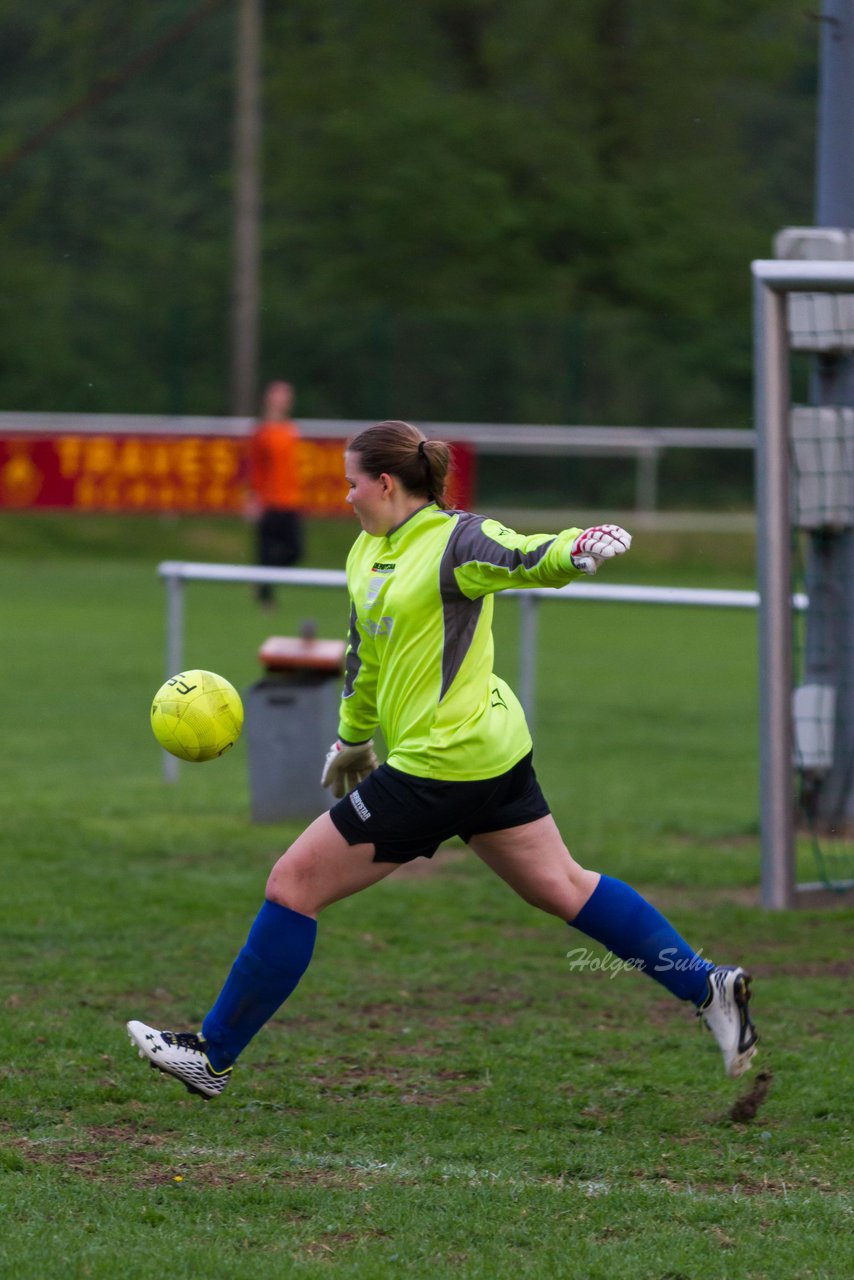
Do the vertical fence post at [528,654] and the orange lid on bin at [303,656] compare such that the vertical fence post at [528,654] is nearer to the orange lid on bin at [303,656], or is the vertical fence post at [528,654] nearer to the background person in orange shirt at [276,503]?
the orange lid on bin at [303,656]

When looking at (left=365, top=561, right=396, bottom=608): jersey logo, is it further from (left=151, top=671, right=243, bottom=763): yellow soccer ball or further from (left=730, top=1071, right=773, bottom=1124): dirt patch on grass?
(left=730, top=1071, right=773, bottom=1124): dirt patch on grass

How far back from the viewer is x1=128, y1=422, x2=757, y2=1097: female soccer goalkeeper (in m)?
4.65

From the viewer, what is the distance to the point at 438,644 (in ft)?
15.4

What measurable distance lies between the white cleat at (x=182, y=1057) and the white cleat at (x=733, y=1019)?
130cm

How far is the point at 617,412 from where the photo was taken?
95.9 ft

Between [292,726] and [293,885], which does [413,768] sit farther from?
[292,726]

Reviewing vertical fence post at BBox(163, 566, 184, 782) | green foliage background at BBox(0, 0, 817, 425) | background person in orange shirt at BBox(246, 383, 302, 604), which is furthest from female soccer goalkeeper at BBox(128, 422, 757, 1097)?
green foliage background at BBox(0, 0, 817, 425)

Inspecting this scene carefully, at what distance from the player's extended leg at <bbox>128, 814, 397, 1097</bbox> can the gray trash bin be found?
13.0ft

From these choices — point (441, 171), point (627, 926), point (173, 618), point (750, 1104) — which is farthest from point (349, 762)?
point (441, 171)

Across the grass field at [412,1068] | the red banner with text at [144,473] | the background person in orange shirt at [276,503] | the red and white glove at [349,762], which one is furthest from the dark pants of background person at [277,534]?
the red and white glove at [349,762]

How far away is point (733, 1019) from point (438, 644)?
129 centimetres

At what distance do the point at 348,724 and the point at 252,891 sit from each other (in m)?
2.63

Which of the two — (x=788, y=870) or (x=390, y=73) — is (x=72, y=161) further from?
(x=788, y=870)

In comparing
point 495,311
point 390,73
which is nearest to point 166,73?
point 390,73
